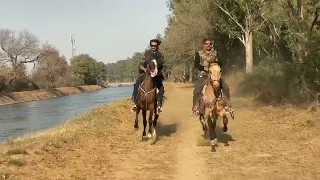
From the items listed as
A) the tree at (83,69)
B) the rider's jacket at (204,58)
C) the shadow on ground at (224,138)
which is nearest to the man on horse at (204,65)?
the rider's jacket at (204,58)

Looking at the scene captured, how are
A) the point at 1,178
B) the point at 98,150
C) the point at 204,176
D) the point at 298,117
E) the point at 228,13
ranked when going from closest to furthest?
1. the point at 1,178
2. the point at 204,176
3. the point at 98,150
4. the point at 298,117
5. the point at 228,13

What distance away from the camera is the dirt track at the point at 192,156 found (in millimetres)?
8719

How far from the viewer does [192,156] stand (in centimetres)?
1088

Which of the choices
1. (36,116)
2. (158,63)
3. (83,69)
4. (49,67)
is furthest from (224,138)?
(83,69)

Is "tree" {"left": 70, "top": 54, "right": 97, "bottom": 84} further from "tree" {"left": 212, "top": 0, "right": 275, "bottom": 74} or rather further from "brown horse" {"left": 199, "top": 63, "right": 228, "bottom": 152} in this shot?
"brown horse" {"left": 199, "top": 63, "right": 228, "bottom": 152}

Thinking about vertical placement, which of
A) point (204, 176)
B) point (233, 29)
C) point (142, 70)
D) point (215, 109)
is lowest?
point (204, 176)

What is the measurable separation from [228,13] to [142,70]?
24436 mm

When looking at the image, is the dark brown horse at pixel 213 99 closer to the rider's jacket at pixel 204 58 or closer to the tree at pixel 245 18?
the rider's jacket at pixel 204 58

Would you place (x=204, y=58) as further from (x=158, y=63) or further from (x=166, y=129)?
(x=166, y=129)

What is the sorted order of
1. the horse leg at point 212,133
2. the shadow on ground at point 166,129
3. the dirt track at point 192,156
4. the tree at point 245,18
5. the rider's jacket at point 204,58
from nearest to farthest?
the dirt track at point 192,156 < the horse leg at point 212,133 < the rider's jacket at point 204,58 < the shadow on ground at point 166,129 < the tree at point 245,18

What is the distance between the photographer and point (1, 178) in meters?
7.89

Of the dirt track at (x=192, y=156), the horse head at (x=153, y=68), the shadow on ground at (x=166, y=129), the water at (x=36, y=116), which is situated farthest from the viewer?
the water at (x=36, y=116)

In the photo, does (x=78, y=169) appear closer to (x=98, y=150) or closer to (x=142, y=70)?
(x=98, y=150)

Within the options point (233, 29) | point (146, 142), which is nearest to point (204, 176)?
point (146, 142)
